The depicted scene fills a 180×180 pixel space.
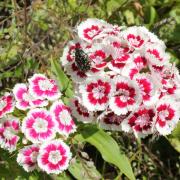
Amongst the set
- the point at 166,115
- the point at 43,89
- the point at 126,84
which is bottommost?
the point at 166,115

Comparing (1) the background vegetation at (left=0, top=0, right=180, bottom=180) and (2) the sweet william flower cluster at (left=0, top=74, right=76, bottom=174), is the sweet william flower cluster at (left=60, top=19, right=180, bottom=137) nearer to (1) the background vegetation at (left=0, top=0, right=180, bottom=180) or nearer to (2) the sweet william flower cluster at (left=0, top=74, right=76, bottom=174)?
(2) the sweet william flower cluster at (left=0, top=74, right=76, bottom=174)

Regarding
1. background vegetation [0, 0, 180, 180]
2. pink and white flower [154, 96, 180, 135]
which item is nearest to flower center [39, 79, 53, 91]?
background vegetation [0, 0, 180, 180]

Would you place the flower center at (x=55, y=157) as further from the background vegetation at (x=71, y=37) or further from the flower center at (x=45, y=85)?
the background vegetation at (x=71, y=37)

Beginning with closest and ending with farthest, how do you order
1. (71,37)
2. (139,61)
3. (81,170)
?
(139,61) → (81,170) → (71,37)

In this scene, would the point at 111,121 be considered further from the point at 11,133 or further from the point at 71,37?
the point at 71,37

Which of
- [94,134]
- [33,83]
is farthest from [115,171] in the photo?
[33,83]

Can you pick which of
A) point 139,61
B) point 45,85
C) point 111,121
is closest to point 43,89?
point 45,85
